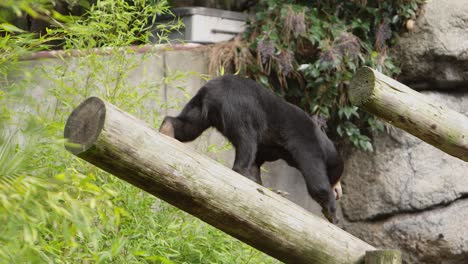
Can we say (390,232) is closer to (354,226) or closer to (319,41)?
(354,226)

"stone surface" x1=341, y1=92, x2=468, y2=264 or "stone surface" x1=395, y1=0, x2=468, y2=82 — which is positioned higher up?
"stone surface" x1=395, y1=0, x2=468, y2=82

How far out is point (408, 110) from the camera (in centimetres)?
314

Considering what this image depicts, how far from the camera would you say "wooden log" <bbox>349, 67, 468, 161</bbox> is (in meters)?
3.08

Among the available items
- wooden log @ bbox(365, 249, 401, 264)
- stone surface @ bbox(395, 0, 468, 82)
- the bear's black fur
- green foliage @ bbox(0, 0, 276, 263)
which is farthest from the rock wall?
wooden log @ bbox(365, 249, 401, 264)

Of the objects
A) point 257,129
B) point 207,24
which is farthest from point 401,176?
point 257,129

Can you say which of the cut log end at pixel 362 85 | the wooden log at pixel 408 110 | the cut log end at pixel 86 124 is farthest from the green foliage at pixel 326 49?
the cut log end at pixel 86 124

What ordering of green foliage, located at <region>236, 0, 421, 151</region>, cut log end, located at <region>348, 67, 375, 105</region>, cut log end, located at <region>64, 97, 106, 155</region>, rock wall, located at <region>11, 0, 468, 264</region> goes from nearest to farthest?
cut log end, located at <region>64, 97, 106, 155</region> → cut log end, located at <region>348, 67, 375, 105</region> → rock wall, located at <region>11, 0, 468, 264</region> → green foliage, located at <region>236, 0, 421, 151</region>

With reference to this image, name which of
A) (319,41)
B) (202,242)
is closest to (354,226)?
(319,41)

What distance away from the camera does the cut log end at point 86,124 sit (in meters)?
2.53

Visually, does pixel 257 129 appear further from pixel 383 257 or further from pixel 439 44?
pixel 439 44

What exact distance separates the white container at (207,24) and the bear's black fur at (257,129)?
1826mm

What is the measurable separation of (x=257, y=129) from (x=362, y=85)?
4.76ft

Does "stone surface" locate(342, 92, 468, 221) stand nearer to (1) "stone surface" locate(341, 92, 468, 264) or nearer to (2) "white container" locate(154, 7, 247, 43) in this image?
(1) "stone surface" locate(341, 92, 468, 264)

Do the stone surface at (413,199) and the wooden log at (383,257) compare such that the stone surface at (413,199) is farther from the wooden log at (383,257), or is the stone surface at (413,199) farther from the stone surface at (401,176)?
the wooden log at (383,257)
